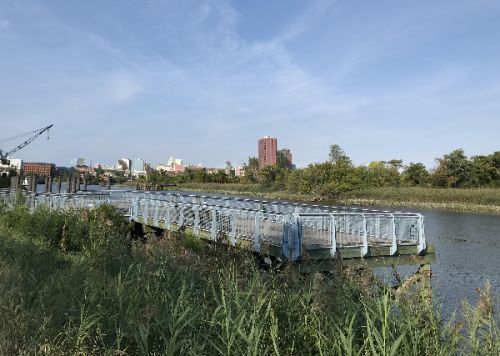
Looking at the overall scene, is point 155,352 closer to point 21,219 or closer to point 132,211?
point 21,219

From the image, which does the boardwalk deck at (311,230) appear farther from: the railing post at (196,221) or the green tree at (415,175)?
the green tree at (415,175)

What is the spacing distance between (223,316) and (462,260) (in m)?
17.9

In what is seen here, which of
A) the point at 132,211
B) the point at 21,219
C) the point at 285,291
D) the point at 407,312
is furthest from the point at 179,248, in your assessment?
the point at 132,211

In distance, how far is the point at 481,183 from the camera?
6656 centimetres

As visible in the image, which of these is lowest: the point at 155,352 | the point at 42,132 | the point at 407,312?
the point at 155,352

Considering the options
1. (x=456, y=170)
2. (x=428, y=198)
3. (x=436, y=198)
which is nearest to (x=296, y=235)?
(x=436, y=198)

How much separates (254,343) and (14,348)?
189cm

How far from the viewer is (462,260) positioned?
18.4 metres

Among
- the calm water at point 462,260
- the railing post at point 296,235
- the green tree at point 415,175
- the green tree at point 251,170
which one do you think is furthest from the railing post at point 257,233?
the green tree at point 251,170

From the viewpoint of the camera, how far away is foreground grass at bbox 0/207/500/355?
3184 millimetres

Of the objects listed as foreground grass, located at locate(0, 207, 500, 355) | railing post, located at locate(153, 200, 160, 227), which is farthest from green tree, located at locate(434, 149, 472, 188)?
foreground grass, located at locate(0, 207, 500, 355)

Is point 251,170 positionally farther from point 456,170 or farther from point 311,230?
point 311,230

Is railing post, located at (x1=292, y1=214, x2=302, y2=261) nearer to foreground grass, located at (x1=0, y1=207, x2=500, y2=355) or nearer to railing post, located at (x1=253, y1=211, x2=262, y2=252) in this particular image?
railing post, located at (x1=253, y1=211, x2=262, y2=252)

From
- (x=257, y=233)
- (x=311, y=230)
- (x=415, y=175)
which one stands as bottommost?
(x=311, y=230)
